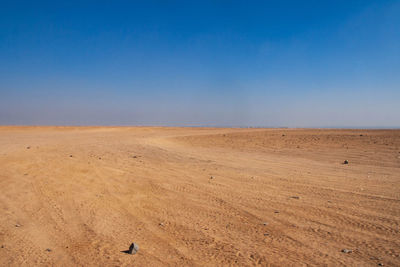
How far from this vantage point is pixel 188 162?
9453 mm

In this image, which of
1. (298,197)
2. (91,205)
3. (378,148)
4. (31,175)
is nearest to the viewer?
(91,205)

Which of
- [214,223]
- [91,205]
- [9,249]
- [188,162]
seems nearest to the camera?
[9,249]

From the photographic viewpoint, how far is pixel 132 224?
13.2ft

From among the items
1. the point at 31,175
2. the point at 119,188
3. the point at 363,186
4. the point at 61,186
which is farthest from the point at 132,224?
the point at 363,186

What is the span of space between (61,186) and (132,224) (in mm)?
2733

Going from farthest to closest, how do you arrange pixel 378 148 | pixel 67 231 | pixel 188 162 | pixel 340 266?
pixel 378 148 < pixel 188 162 < pixel 67 231 < pixel 340 266

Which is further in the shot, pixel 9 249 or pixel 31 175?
pixel 31 175

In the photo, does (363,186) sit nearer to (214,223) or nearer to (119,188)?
(214,223)

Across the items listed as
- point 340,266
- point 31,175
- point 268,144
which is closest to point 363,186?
point 340,266

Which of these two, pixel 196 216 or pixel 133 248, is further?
pixel 196 216

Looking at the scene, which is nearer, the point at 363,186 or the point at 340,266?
the point at 340,266

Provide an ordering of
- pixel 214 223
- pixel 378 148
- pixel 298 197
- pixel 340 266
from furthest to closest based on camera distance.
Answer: pixel 378 148, pixel 298 197, pixel 214 223, pixel 340 266

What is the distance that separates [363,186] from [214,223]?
3.94m

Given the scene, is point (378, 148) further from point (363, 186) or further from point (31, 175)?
point (31, 175)
